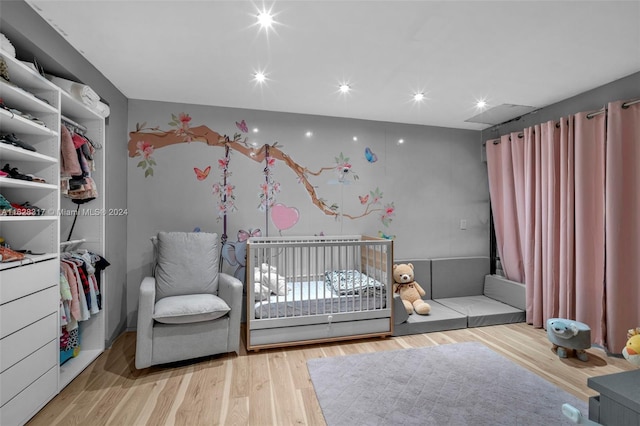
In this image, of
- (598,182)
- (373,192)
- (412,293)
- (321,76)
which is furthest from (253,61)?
(598,182)

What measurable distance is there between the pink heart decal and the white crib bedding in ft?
2.44

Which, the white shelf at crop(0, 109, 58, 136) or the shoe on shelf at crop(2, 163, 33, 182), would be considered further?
the shoe on shelf at crop(2, 163, 33, 182)

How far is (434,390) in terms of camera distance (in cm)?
215

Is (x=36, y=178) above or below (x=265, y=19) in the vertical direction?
below

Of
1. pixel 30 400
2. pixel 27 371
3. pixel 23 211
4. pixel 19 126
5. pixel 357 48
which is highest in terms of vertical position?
pixel 357 48

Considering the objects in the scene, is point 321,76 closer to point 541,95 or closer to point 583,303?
point 541,95

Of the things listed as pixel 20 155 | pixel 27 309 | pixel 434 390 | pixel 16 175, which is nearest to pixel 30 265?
pixel 27 309

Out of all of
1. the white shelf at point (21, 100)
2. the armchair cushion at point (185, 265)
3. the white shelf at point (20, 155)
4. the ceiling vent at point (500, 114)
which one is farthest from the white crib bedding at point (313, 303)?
A: the ceiling vent at point (500, 114)

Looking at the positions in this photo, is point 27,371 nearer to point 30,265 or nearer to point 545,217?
point 30,265

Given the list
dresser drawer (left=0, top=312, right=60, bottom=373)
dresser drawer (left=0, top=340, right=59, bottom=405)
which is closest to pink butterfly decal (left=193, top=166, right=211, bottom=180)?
dresser drawer (left=0, top=312, right=60, bottom=373)

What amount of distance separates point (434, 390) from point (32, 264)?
265 cm

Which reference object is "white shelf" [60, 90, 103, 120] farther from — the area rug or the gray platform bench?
the gray platform bench

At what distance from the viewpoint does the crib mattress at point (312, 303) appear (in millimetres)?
2824

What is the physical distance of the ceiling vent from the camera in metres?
3.38
